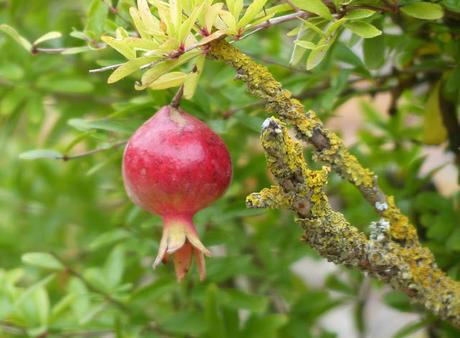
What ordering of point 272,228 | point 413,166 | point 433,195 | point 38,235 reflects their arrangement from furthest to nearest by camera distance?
point 38,235 → point 272,228 → point 413,166 → point 433,195

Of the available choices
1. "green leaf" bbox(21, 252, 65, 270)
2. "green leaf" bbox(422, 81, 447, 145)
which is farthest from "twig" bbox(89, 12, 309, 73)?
"green leaf" bbox(21, 252, 65, 270)

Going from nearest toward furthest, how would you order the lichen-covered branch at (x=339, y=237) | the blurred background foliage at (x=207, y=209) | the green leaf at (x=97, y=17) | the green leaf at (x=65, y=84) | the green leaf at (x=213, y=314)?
the lichen-covered branch at (x=339, y=237) → the green leaf at (x=97, y=17) → the blurred background foliage at (x=207, y=209) → the green leaf at (x=213, y=314) → the green leaf at (x=65, y=84)

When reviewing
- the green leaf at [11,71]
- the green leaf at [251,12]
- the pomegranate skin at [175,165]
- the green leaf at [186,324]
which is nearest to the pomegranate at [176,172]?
the pomegranate skin at [175,165]

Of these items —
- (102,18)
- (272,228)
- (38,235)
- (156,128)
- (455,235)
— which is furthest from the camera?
(38,235)

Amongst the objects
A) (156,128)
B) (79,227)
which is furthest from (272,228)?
(156,128)

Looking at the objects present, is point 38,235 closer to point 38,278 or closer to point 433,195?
point 38,278

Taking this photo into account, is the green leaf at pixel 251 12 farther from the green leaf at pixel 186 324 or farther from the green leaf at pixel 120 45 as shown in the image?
the green leaf at pixel 186 324
